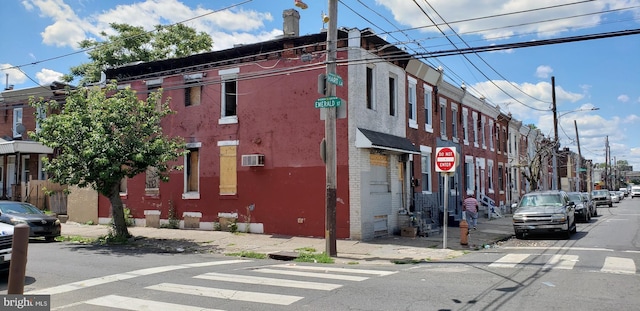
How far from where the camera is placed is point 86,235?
60.6 feet

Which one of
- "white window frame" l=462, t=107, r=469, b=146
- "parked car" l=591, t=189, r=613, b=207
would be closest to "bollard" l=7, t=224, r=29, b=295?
"white window frame" l=462, t=107, r=469, b=146

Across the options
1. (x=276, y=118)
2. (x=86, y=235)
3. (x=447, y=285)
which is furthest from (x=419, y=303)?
(x=86, y=235)

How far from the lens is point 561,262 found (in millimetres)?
11500

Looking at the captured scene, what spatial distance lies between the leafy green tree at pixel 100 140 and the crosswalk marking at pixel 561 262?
11835 mm

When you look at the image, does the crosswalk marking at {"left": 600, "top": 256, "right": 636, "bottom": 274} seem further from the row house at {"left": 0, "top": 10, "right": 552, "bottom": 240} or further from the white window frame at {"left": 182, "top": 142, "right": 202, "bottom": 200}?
the white window frame at {"left": 182, "top": 142, "right": 202, "bottom": 200}

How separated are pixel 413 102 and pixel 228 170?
28.6 feet

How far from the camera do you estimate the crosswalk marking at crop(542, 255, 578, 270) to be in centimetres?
1074

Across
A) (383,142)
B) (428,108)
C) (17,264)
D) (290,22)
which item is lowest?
(17,264)

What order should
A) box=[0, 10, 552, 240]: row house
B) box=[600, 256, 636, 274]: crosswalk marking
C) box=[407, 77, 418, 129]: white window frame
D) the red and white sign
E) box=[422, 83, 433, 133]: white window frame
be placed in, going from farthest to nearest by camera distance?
box=[422, 83, 433, 133]: white window frame
box=[407, 77, 418, 129]: white window frame
box=[0, 10, 552, 240]: row house
the red and white sign
box=[600, 256, 636, 274]: crosswalk marking

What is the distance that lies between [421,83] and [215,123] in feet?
31.4

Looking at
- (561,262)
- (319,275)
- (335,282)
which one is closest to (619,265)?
(561,262)

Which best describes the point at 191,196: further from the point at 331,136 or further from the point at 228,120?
the point at 331,136

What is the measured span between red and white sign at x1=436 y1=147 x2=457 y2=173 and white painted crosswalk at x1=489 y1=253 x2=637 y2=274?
3.08 metres

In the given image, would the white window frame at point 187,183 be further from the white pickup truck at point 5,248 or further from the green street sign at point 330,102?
the white pickup truck at point 5,248
